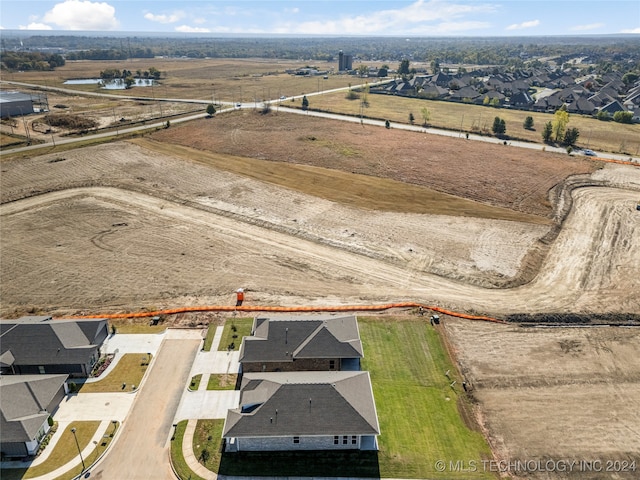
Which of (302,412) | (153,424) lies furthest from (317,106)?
(302,412)

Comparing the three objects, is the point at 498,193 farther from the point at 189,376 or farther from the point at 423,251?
the point at 189,376

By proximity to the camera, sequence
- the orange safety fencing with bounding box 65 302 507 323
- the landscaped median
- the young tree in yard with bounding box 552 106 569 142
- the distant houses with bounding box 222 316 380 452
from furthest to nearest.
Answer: the young tree in yard with bounding box 552 106 569 142 < the orange safety fencing with bounding box 65 302 507 323 < the distant houses with bounding box 222 316 380 452 < the landscaped median

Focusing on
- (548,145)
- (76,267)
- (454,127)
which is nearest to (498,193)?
(548,145)

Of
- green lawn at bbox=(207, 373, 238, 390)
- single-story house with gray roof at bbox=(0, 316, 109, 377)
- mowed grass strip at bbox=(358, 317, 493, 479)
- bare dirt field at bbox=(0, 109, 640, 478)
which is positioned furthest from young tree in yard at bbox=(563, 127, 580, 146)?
single-story house with gray roof at bbox=(0, 316, 109, 377)

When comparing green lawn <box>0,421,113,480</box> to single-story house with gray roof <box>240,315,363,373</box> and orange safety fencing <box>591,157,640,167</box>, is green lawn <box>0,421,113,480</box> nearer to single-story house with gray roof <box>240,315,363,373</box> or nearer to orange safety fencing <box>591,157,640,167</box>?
single-story house with gray roof <box>240,315,363,373</box>

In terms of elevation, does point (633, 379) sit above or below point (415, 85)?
below

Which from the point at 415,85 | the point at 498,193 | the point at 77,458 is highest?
the point at 415,85
